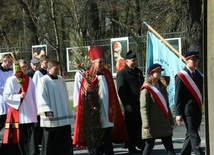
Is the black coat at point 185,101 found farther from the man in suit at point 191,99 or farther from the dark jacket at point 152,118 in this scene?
the dark jacket at point 152,118

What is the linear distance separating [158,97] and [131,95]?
212 centimetres

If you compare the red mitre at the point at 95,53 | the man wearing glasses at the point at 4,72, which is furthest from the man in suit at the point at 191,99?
the man wearing glasses at the point at 4,72

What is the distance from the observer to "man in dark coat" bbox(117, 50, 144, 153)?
941cm

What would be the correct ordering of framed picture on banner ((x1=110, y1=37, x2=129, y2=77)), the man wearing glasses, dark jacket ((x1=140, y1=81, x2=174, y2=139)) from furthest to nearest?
framed picture on banner ((x1=110, y1=37, x2=129, y2=77)), the man wearing glasses, dark jacket ((x1=140, y1=81, x2=174, y2=139))

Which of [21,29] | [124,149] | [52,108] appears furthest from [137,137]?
[21,29]

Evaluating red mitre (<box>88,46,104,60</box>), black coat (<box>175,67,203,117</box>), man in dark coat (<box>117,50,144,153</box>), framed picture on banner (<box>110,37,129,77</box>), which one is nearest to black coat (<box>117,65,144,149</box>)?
man in dark coat (<box>117,50,144,153</box>)

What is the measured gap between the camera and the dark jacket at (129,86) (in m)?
9.40

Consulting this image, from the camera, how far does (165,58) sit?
444 inches

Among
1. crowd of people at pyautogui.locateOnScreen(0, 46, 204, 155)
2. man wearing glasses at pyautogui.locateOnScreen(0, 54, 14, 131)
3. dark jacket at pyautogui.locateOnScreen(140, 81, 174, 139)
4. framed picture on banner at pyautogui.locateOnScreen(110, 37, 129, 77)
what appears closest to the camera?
dark jacket at pyautogui.locateOnScreen(140, 81, 174, 139)

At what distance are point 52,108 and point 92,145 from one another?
32.9 inches

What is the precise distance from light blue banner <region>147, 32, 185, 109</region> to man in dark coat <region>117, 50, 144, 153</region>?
162 cm

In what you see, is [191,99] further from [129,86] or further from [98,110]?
[129,86]

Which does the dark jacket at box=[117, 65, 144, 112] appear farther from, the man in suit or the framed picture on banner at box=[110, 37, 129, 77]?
the framed picture on banner at box=[110, 37, 129, 77]

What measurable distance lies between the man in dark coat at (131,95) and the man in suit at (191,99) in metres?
1.95
